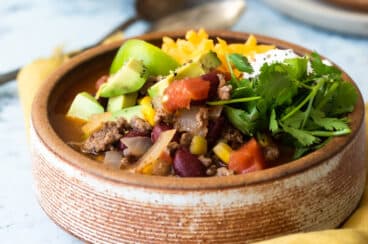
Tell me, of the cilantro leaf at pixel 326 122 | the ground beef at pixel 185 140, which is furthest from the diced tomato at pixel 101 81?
the cilantro leaf at pixel 326 122

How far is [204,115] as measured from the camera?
1.97 m

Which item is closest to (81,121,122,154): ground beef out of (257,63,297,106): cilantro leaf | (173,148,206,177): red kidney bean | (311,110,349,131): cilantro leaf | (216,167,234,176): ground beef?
(173,148,206,177): red kidney bean

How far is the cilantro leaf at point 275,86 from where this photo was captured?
1940 millimetres

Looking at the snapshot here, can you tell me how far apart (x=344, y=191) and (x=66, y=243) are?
840mm

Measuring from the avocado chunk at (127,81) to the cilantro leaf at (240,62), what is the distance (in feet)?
0.93

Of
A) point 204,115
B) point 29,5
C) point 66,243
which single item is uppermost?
point 204,115

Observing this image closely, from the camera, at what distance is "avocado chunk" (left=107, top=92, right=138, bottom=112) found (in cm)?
222

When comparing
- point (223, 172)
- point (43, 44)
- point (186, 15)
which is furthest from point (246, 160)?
point (43, 44)

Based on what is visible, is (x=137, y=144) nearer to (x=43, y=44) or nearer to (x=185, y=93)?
(x=185, y=93)

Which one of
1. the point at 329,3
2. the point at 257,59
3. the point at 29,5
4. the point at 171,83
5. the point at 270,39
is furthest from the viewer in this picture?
the point at 29,5

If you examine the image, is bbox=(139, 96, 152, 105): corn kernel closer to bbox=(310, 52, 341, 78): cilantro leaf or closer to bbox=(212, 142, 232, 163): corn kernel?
bbox=(212, 142, 232, 163): corn kernel

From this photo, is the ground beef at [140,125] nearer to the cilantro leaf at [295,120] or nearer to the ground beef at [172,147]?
the ground beef at [172,147]

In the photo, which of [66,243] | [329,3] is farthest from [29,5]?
[66,243]

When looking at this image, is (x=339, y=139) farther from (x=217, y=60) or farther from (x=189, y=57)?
(x=189, y=57)
